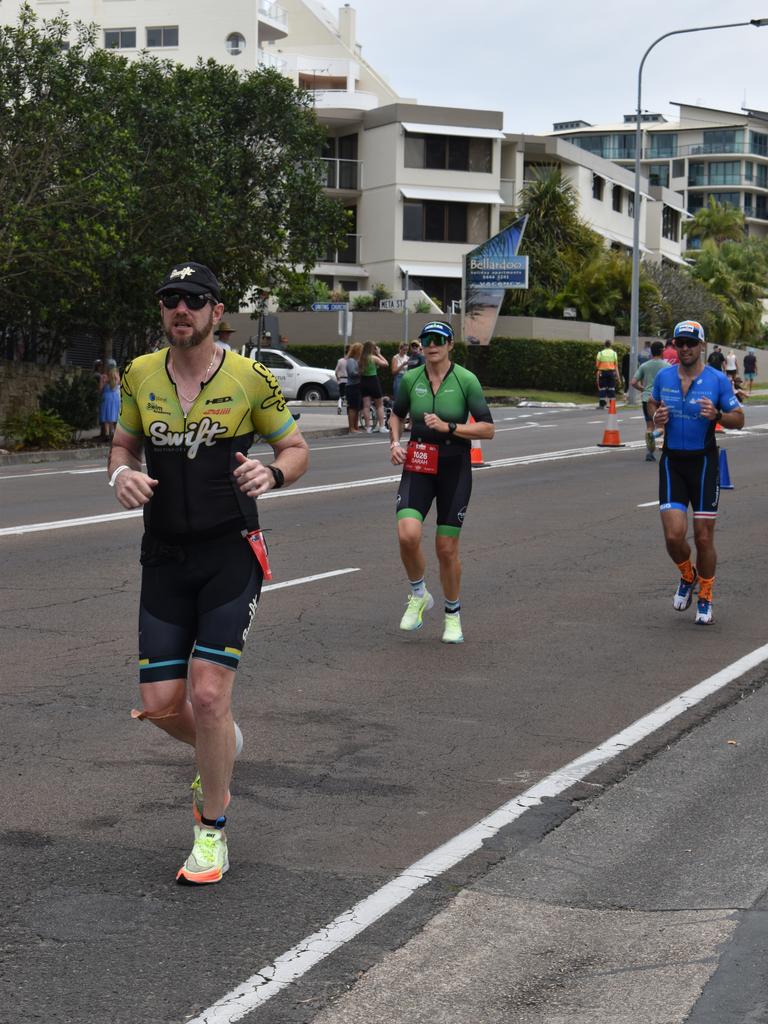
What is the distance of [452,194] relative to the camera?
200 ft

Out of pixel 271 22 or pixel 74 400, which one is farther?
pixel 271 22

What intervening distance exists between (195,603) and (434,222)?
57656 millimetres

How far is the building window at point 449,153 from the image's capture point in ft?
198

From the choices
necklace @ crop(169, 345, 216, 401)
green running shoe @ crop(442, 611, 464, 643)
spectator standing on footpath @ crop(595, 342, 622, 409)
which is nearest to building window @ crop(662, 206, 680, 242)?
spectator standing on footpath @ crop(595, 342, 622, 409)

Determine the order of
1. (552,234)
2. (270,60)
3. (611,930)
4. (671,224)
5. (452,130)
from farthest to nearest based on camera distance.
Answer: (671,224), (270,60), (452,130), (552,234), (611,930)

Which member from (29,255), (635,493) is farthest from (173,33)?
(635,493)

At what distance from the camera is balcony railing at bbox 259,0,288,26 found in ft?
223

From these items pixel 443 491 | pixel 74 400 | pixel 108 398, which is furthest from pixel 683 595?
pixel 74 400

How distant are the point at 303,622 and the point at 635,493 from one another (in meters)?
9.87

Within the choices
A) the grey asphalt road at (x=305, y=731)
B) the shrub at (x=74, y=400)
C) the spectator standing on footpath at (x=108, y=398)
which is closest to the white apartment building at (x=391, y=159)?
the shrub at (x=74, y=400)

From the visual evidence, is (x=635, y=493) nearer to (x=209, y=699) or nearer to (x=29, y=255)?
(x=29, y=255)

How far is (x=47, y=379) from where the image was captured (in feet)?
103

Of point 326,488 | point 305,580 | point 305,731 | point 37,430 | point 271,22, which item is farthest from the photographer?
point 271,22

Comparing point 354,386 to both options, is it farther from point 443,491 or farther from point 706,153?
point 706,153
